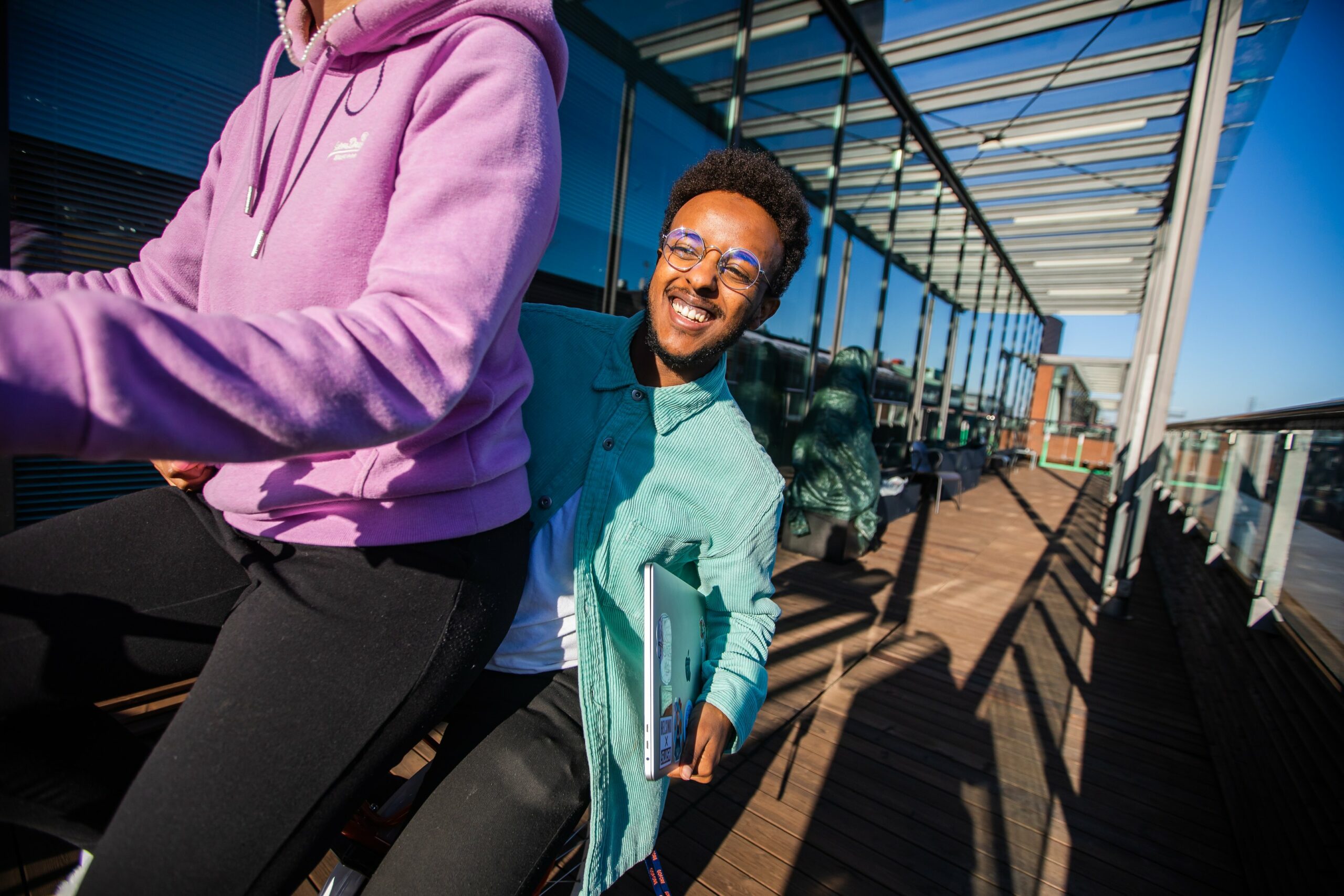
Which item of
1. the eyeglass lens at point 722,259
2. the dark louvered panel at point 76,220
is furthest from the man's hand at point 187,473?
the dark louvered panel at point 76,220

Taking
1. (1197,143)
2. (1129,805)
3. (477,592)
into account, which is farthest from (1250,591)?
(477,592)

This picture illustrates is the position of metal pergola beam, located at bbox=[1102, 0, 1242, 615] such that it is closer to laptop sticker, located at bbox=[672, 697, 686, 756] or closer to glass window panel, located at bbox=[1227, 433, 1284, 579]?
glass window panel, located at bbox=[1227, 433, 1284, 579]

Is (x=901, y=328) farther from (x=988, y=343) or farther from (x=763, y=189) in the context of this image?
(x=763, y=189)

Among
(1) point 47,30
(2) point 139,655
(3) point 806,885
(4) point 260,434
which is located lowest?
(3) point 806,885

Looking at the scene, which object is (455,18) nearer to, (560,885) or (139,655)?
(139,655)

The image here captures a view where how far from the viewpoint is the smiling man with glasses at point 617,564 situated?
956 mm

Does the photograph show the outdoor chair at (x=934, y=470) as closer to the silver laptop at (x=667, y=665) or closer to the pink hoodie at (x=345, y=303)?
the silver laptop at (x=667, y=665)

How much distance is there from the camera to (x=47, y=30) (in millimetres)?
1761

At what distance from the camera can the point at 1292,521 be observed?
9.52 ft

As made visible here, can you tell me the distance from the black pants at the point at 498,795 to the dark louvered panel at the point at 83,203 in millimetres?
1947

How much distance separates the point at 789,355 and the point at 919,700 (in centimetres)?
376

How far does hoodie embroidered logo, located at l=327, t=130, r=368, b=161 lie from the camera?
2.23ft

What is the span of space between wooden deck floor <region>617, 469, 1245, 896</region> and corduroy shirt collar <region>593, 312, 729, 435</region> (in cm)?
133

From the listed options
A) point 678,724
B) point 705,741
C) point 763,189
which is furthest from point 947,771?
point 763,189
